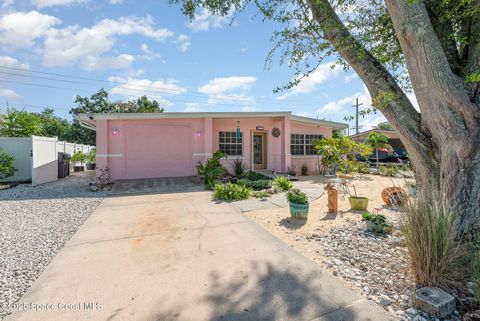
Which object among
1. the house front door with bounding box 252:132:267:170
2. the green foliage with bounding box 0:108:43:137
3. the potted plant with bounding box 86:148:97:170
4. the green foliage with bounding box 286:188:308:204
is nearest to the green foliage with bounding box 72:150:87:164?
the potted plant with bounding box 86:148:97:170

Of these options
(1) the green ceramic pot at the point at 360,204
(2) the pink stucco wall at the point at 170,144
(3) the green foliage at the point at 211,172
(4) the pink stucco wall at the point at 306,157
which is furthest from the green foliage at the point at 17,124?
(1) the green ceramic pot at the point at 360,204

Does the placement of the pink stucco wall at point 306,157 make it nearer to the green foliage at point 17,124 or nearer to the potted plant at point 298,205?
the potted plant at point 298,205

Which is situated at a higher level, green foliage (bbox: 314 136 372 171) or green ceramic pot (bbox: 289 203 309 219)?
green foliage (bbox: 314 136 372 171)

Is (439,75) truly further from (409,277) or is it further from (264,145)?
(264,145)

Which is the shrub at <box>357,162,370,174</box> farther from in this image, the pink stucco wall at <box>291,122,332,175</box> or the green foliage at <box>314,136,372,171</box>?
the pink stucco wall at <box>291,122,332,175</box>

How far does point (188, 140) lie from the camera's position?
10625 mm

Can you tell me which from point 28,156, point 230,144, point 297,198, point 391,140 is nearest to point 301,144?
point 230,144

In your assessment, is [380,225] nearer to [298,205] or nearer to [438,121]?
[298,205]

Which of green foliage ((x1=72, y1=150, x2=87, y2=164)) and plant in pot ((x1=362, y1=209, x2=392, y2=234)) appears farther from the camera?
green foliage ((x1=72, y1=150, x2=87, y2=164))

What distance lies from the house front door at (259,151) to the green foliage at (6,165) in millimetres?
10013

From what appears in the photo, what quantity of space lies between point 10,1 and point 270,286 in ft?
30.3

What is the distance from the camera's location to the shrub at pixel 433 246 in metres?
2.33

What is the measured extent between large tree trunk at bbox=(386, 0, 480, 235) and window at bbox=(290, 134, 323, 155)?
31.4ft

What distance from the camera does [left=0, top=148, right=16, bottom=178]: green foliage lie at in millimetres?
8938
